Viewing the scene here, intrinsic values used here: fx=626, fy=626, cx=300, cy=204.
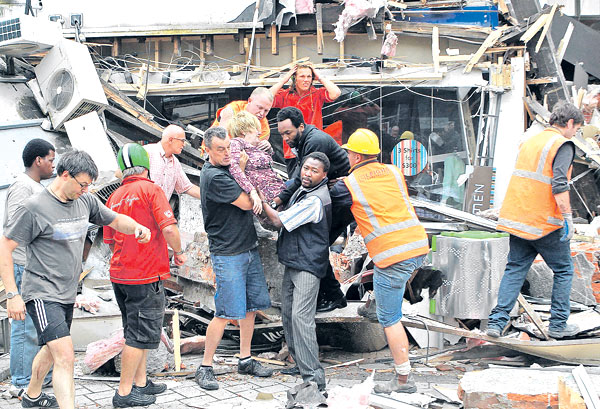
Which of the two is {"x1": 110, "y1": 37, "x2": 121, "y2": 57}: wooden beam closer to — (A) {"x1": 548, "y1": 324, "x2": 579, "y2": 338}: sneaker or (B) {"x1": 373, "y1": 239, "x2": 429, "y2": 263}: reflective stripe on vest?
(B) {"x1": 373, "y1": 239, "x2": 429, "y2": 263}: reflective stripe on vest

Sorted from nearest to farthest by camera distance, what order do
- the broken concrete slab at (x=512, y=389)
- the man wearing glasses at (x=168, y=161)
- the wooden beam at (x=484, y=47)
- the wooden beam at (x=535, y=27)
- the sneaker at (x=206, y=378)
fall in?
the broken concrete slab at (x=512, y=389)
the sneaker at (x=206, y=378)
the man wearing glasses at (x=168, y=161)
the wooden beam at (x=484, y=47)
the wooden beam at (x=535, y=27)

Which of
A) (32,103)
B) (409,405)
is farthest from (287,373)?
(32,103)

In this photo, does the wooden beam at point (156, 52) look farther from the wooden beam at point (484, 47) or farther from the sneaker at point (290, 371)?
the sneaker at point (290, 371)

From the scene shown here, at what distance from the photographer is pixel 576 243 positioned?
703cm

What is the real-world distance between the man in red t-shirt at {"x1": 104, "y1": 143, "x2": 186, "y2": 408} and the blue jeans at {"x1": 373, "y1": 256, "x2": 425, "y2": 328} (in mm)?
1610

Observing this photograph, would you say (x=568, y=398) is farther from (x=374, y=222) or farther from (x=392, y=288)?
(x=374, y=222)

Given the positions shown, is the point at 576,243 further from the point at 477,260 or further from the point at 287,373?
the point at 287,373

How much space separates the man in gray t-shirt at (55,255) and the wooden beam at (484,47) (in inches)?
292

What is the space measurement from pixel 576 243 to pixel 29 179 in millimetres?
5675

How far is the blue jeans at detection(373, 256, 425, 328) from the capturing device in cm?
484

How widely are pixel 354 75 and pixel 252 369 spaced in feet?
20.6

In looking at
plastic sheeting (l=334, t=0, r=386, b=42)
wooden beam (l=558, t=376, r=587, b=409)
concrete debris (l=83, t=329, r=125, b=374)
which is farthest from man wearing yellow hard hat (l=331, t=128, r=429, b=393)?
plastic sheeting (l=334, t=0, r=386, b=42)

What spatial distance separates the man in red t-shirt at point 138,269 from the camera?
15.1 feet

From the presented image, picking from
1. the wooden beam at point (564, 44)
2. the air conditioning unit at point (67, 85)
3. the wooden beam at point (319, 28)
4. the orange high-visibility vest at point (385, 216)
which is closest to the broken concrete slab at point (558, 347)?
the orange high-visibility vest at point (385, 216)
